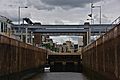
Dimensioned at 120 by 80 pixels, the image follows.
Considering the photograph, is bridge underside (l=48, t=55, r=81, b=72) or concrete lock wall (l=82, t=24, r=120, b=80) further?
bridge underside (l=48, t=55, r=81, b=72)

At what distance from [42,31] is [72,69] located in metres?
24.1

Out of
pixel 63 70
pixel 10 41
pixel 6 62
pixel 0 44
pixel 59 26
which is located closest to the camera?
pixel 0 44

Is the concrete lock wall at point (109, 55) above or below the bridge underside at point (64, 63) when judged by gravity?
above

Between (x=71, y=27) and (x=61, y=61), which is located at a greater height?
(x=71, y=27)

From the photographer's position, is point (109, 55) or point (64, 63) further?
point (64, 63)

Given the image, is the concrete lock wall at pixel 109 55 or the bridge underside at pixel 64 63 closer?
the concrete lock wall at pixel 109 55

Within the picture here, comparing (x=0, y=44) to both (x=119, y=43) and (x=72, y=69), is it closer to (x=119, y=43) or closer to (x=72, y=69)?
(x=119, y=43)

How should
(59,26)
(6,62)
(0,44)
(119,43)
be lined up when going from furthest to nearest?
(59,26)
(6,62)
(0,44)
(119,43)

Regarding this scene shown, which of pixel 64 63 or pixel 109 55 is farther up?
pixel 109 55

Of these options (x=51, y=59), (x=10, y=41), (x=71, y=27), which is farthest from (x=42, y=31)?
(x=10, y=41)

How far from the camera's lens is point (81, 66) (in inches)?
4476

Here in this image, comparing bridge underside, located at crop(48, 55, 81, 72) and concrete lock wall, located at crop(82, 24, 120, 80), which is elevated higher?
concrete lock wall, located at crop(82, 24, 120, 80)

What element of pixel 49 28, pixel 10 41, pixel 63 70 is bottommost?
pixel 63 70

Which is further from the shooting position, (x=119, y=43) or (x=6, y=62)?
(x=6, y=62)
